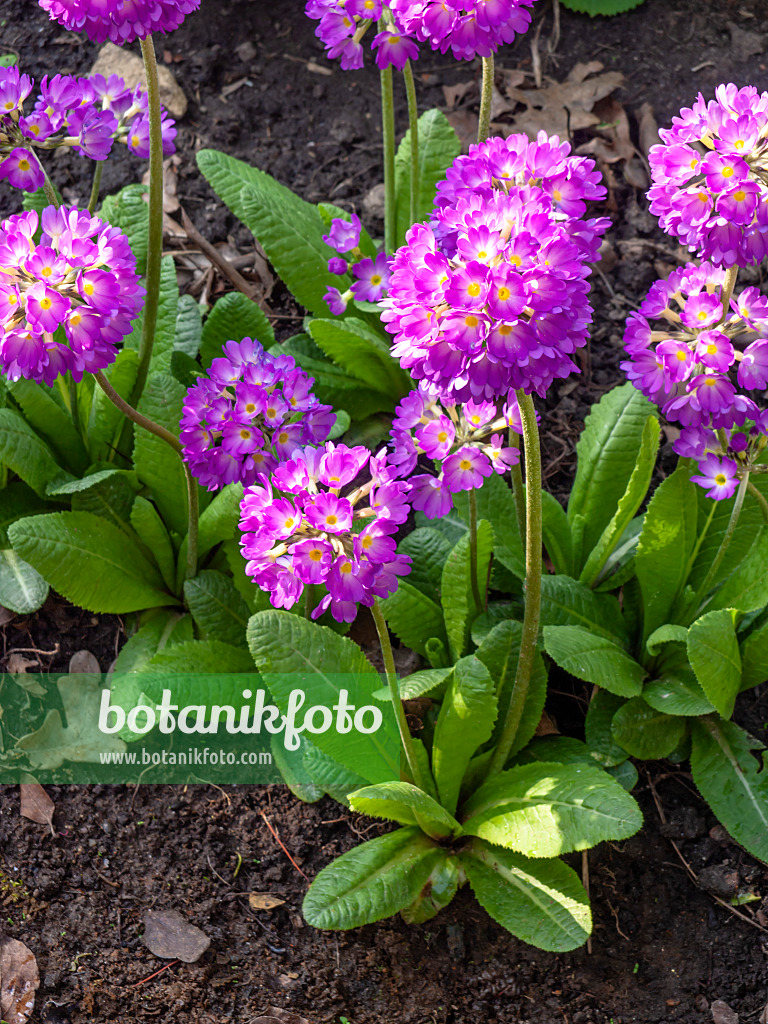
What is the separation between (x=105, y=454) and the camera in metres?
3.24

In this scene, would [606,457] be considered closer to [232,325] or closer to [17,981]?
[232,325]

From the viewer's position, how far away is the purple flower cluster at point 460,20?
7.51 feet

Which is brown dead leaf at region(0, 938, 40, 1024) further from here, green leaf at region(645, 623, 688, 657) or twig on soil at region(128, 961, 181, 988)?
green leaf at region(645, 623, 688, 657)

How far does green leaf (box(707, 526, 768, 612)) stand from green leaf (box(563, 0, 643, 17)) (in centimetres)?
279

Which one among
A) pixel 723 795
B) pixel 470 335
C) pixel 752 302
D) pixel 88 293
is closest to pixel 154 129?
pixel 88 293

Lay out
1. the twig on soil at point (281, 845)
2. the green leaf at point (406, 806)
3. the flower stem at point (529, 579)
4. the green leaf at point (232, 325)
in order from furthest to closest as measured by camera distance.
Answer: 1. the green leaf at point (232, 325)
2. the twig on soil at point (281, 845)
3. the green leaf at point (406, 806)
4. the flower stem at point (529, 579)

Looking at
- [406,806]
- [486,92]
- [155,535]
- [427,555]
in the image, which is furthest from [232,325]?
[406,806]

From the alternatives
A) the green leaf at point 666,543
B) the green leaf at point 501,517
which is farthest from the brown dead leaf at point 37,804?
the green leaf at point 666,543

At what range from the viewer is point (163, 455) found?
3.04m

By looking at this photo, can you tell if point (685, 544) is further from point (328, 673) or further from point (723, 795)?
point (328, 673)

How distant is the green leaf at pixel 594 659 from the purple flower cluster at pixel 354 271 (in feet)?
4.19

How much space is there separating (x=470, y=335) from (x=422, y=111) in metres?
2.82

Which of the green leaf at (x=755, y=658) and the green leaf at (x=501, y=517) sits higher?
the green leaf at (x=501, y=517)

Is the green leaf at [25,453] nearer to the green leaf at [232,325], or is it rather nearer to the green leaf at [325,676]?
the green leaf at [232,325]
